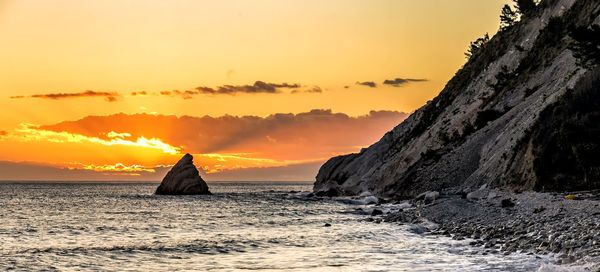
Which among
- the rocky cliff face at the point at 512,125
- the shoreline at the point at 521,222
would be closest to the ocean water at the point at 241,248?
the shoreline at the point at 521,222

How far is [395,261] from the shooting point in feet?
104

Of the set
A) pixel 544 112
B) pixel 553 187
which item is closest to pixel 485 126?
pixel 544 112

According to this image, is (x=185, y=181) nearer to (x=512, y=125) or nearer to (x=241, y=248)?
(x=512, y=125)

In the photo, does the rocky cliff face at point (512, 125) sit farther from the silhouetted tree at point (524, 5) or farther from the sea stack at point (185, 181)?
the sea stack at point (185, 181)

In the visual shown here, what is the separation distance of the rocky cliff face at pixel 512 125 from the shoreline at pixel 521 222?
4.25 meters

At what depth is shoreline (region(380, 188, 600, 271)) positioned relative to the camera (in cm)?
2859

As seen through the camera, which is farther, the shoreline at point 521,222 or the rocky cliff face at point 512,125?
the rocky cliff face at point 512,125

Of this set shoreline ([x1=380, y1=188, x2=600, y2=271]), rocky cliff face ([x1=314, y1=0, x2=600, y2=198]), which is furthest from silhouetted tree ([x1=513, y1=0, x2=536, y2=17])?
shoreline ([x1=380, y1=188, x2=600, y2=271])

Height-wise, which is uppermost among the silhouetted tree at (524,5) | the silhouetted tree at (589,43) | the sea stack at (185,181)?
the silhouetted tree at (524,5)

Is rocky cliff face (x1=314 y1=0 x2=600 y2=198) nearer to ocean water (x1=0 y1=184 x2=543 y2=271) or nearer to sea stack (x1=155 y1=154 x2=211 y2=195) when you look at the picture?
ocean water (x1=0 y1=184 x2=543 y2=271)

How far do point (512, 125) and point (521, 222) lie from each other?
1389 inches

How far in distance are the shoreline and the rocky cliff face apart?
13.9 ft

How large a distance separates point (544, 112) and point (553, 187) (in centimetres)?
1130

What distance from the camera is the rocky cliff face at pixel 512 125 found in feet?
172
